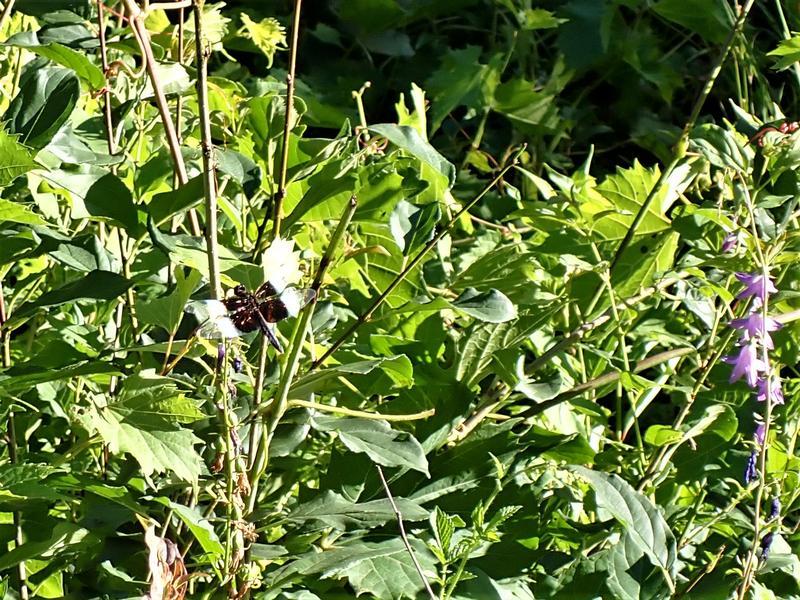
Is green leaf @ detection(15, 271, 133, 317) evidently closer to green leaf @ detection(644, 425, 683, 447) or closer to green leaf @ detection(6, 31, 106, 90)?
green leaf @ detection(6, 31, 106, 90)

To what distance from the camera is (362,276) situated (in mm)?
1057

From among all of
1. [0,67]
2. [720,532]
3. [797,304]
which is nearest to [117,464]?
[0,67]

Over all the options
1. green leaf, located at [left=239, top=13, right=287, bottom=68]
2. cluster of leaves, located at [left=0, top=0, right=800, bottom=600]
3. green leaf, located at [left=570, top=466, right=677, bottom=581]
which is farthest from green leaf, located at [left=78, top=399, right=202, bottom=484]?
green leaf, located at [left=239, top=13, right=287, bottom=68]

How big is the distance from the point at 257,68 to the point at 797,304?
1530mm

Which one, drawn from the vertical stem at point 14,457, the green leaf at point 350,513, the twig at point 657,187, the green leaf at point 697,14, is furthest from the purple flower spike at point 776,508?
the green leaf at point 697,14

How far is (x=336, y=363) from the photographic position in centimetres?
89

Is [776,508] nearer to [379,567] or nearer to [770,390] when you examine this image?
[770,390]

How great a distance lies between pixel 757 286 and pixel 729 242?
128mm

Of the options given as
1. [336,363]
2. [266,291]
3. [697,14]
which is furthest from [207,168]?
[697,14]

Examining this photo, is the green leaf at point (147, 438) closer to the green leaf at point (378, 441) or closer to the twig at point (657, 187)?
the green leaf at point (378, 441)

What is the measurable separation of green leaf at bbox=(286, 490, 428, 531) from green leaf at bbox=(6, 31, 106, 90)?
1.12 feet

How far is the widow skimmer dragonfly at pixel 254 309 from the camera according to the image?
2.08ft

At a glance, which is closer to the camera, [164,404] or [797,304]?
[164,404]

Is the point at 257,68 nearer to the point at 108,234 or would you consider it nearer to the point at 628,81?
the point at 628,81
